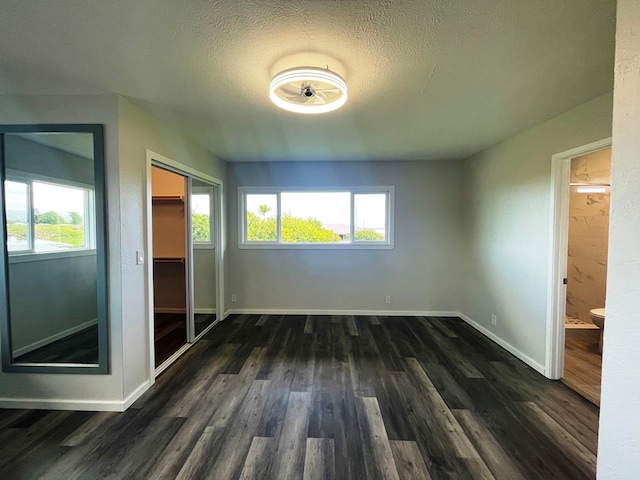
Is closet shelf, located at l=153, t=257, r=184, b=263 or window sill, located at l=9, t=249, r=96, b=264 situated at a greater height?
window sill, located at l=9, t=249, r=96, b=264

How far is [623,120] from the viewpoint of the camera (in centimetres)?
94

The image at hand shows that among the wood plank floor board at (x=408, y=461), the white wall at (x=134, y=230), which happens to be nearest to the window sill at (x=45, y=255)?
the white wall at (x=134, y=230)

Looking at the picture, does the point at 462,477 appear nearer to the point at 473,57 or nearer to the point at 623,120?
the point at 623,120

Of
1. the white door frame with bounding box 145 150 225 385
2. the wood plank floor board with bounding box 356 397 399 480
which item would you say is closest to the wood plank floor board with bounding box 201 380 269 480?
the wood plank floor board with bounding box 356 397 399 480

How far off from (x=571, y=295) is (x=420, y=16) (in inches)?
185

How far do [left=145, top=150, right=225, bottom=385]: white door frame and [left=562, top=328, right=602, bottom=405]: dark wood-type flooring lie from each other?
3.83m

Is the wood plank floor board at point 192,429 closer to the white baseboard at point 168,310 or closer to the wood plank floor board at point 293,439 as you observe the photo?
the wood plank floor board at point 293,439

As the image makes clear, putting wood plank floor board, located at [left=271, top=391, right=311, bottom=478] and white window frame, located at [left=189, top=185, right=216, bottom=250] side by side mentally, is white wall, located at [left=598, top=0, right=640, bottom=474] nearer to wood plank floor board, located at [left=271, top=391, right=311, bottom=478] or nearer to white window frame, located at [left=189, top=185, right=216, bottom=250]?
wood plank floor board, located at [left=271, top=391, right=311, bottom=478]

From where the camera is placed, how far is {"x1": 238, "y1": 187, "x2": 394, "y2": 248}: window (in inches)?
→ 175

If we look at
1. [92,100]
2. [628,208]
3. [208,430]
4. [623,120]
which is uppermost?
[92,100]

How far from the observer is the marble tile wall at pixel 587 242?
147 inches

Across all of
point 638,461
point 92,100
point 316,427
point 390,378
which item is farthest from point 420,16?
point 390,378

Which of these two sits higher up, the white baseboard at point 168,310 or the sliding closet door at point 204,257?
the sliding closet door at point 204,257

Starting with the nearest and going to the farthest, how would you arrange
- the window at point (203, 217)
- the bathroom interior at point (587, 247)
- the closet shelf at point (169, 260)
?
the bathroom interior at point (587, 247), the window at point (203, 217), the closet shelf at point (169, 260)
